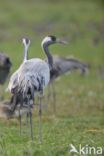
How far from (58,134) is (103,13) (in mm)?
27548

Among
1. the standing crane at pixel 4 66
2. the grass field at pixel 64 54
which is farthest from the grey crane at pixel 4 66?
the grass field at pixel 64 54

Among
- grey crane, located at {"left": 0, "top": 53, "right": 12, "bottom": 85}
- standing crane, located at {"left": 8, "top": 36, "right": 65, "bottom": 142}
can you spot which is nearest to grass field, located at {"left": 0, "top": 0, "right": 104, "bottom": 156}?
standing crane, located at {"left": 8, "top": 36, "right": 65, "bottom": 142}

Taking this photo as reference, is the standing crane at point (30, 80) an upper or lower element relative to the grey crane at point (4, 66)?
lower

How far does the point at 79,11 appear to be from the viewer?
134 ft

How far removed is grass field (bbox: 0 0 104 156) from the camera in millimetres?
12242

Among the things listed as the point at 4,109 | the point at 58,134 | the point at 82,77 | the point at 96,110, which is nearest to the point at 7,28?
the point at 82,77

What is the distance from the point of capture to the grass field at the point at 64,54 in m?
12.2

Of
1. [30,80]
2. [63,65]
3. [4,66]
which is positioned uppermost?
[63,65]

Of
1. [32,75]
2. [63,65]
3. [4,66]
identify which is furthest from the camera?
[63,65]

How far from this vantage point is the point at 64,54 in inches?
1216

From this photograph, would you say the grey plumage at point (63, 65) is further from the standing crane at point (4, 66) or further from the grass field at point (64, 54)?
the standing crane at point (4, 66)

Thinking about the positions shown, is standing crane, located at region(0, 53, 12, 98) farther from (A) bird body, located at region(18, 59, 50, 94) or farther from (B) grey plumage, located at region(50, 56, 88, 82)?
(A) bird body, located at region(18, 59, 50, 94)

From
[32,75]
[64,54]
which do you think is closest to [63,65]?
[32,75]

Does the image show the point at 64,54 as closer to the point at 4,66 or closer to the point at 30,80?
the point at 4,66
